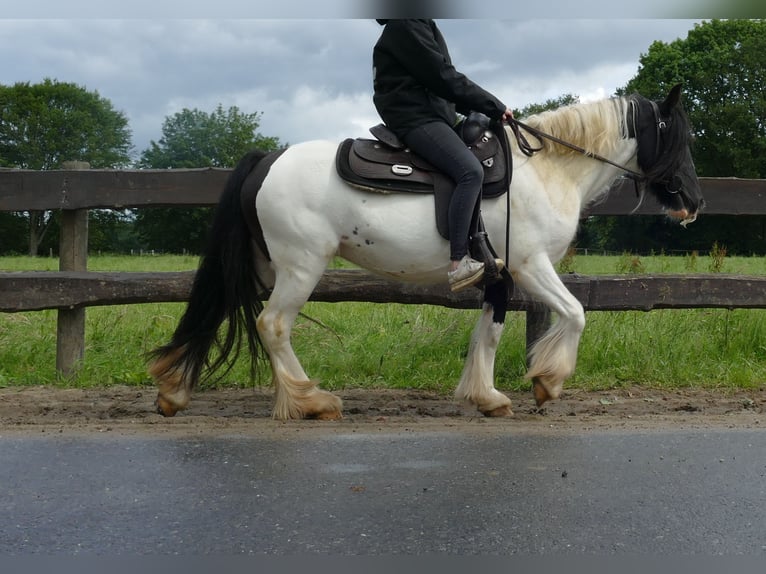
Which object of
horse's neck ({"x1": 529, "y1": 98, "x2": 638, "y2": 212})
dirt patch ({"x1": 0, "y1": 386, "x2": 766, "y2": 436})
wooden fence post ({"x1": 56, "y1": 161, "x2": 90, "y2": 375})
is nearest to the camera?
dirt patch ({"x1": 0, "y1": 386, "x2": 766, "y2": 436})

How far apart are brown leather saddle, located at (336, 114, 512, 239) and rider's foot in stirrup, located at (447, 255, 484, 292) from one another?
0.24m

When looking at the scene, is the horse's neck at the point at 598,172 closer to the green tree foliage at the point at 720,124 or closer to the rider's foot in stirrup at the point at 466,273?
the rider's foot in stirrup at the point at 466,273

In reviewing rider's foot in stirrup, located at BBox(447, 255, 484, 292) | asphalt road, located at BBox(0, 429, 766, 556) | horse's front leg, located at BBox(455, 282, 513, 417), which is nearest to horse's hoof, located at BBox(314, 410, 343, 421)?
asphalt road, located at BBox(0, 429, 766, 556)

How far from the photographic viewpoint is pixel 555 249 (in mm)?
5551

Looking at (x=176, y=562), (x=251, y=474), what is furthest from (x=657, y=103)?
(x=176, y=562)

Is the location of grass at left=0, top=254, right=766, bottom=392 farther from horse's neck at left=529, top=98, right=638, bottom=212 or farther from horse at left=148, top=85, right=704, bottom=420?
horse's neck at left=529, top=98, right=638, bottom=212

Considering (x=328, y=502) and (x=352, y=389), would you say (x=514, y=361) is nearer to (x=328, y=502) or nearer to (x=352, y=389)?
(x=352, y=389)

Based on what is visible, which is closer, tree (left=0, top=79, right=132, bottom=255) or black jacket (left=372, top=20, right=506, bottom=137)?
black jacket (left=372, top=20, right=506, bottom=137)

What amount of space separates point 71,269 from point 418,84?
11.3ft

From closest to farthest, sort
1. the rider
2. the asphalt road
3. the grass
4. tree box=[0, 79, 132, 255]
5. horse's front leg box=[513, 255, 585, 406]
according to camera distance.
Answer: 1. the asphalt road
2. the rider
3. horse's front leg box=[513, 255, 585, 406]
4. the grass
5. tree box=[0, 79, 132, 255]

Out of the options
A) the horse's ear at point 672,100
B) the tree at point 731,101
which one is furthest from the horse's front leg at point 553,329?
the tree at point 731,101

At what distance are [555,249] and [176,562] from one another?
3.61 meters

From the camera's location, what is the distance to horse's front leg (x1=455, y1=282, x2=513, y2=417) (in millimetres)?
5547

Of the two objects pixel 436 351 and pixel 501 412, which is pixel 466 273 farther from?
pixel 436 351
